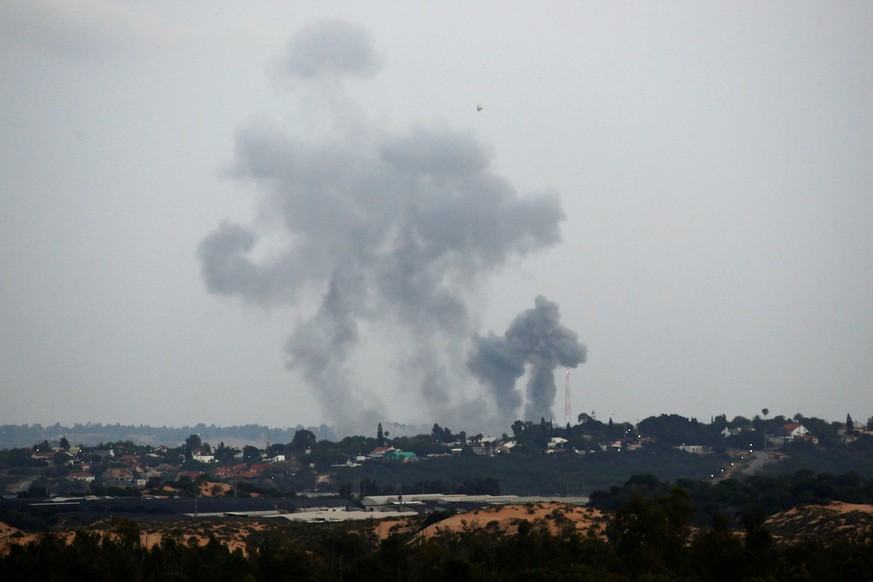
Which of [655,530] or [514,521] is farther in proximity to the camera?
[514,521]

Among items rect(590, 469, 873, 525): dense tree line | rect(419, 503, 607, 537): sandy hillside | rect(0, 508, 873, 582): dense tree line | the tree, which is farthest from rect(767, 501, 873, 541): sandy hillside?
the tree

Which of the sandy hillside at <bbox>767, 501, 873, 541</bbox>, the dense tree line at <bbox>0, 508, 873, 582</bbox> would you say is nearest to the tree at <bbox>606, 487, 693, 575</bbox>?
the dense tree line at <bbox>0, 508, 873, 582</bbox>

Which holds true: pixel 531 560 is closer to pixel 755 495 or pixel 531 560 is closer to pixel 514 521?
pixel 514 521

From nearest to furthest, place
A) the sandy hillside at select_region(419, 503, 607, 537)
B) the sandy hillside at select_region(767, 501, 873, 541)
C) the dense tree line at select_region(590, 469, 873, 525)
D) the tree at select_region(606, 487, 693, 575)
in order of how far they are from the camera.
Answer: the tree at select_region(606, 487, 693, 575) → the sandy hillside at select_region(767, 501, 873, 541) → the sandy hillside at select_region(419, 503, 607, 537) → the dense tree line at select_region(590, 469, 873, 525)

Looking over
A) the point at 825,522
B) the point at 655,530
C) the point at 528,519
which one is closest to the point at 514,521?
the point at 528,519

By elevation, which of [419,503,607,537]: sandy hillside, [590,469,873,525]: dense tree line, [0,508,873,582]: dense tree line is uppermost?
[590,469,873,525]: dense tree line

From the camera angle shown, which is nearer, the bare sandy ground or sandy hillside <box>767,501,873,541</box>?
sandy hillside <box>767,501,873,541</box>

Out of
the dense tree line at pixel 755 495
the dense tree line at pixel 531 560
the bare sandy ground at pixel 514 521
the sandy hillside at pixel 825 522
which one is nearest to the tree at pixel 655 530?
the dense tree line at pixel 531 560

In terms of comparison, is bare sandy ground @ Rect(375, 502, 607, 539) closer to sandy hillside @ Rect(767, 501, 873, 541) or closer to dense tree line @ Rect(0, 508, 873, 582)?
dense tree line @ Rect(0, 508, 873, 582)

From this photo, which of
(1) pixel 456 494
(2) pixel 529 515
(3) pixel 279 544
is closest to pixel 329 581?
(3) pixel 279 544

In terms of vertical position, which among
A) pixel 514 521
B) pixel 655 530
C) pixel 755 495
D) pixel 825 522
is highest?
pixel 755 495

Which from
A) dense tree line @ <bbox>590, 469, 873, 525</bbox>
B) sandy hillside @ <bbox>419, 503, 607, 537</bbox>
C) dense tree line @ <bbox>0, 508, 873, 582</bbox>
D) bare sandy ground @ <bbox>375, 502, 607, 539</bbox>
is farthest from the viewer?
dense tree line @ <bbox>590, 469, 873, 525</bbox>

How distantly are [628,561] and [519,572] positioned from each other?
27.7 feet

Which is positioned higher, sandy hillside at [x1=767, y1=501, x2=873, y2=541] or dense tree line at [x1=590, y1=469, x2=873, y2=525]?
dense tree line at [x1=590, y1=469, x2=873, y2=525]
